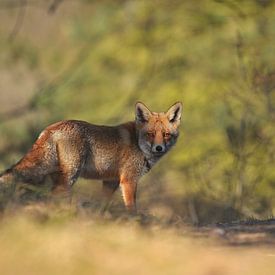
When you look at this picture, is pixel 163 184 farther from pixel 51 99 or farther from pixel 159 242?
pixel 159 242

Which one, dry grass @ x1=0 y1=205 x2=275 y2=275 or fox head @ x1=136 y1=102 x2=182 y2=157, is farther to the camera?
fox head @ x1=136 y1=102 x2=182 y2=157

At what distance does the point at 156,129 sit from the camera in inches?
403

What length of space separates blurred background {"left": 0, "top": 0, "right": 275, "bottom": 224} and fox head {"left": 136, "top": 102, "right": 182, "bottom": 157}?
14.5 ft

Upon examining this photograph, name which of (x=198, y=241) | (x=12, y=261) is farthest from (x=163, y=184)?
(x=12, y=261)

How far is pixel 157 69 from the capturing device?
1684cm

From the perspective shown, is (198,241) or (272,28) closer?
(198,241)

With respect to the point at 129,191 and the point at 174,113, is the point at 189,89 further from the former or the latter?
the point at 129,191

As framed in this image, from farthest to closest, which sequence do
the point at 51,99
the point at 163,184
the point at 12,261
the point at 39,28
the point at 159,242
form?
the point at 39,28
the point at 51,99
the point at 163,184
the point at 159,242
the point at 12,261

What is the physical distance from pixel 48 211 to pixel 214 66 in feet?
31.1

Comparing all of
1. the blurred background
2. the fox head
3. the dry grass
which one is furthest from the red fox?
the blurred background

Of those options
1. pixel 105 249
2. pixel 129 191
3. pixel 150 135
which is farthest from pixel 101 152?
pixel 105 249

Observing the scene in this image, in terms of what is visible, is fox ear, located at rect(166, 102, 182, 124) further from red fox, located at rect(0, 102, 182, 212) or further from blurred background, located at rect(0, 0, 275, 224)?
blurred background, located at rect(0, 0, 275, 224)

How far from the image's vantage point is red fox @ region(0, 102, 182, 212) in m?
9.23

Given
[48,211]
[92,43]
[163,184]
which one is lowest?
[163,184]
